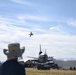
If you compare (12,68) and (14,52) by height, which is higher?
(14,52)

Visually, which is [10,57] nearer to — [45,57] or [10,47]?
[10,47]

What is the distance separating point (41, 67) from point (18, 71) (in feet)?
204

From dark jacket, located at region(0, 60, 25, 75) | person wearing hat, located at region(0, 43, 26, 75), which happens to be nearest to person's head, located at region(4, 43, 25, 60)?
person wearing hat, located at region(0, 43, 26, 75)

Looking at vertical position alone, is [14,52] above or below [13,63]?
above

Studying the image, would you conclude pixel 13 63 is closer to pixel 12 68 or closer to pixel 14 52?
pixel 12 68

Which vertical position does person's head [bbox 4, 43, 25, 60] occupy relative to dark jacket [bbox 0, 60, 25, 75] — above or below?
above

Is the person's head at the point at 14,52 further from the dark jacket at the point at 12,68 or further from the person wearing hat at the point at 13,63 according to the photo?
the dark jacket at the point at 12,68

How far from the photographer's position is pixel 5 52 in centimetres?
802

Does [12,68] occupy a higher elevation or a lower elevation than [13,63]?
lower

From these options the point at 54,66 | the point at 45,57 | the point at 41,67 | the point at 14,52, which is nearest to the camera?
the point at 14,52

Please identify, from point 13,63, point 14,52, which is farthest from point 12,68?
A: point 14,52

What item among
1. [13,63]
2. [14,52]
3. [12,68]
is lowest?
[12,68]

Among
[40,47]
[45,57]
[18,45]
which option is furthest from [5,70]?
[40,47]

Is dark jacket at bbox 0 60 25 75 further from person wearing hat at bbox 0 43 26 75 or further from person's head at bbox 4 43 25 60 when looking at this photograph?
person's head at bbox 4 43 25 60
